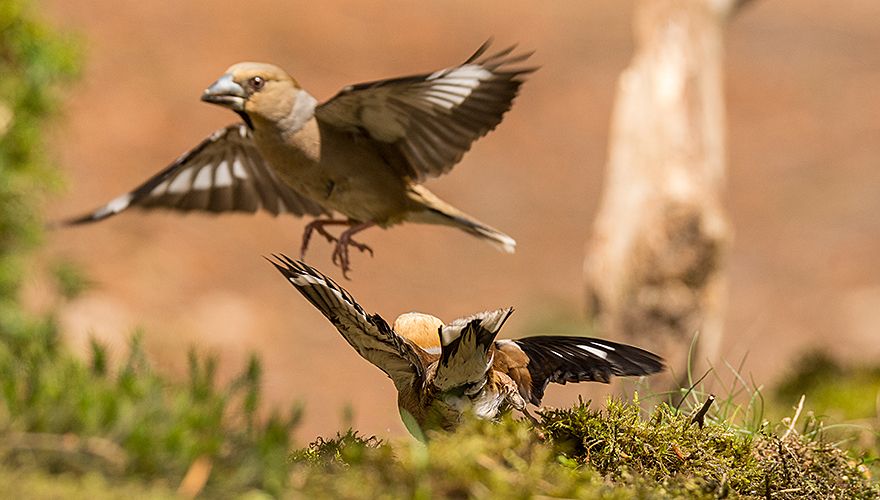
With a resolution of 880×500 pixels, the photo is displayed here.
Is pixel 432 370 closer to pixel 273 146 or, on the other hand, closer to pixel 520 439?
pixel 520 439

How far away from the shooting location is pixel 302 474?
197 centimetres

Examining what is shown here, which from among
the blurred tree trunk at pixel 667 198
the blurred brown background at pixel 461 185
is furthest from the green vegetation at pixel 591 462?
Answer: the blurred brown background at pixel 461 185

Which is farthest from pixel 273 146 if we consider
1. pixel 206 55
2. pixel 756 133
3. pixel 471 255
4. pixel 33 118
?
pixel 756 133

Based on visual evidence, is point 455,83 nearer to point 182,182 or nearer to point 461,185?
point 182,182

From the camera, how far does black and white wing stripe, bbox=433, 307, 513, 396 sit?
2475mm

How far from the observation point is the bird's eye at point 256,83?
12.1 ft

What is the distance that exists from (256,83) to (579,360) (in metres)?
1.56

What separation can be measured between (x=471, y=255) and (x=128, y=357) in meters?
11.9

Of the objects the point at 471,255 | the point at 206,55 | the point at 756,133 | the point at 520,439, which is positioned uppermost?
the point at 756,133

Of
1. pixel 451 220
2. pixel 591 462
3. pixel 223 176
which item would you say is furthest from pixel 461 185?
pixel 591 462

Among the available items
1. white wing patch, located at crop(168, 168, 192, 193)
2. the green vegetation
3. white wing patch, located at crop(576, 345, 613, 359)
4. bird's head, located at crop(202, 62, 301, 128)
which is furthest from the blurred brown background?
the green vegetation

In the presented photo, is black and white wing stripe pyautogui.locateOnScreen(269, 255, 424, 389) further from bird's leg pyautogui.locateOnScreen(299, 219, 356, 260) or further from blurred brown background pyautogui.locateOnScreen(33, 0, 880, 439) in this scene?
blurred brown background pyautogui.locateOnScreen(33, 0, 880, 439)

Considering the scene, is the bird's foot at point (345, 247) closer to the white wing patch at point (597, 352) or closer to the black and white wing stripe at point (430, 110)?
the black and white wing stripe at point (430, 110)

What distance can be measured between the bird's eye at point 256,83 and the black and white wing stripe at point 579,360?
1377mm
